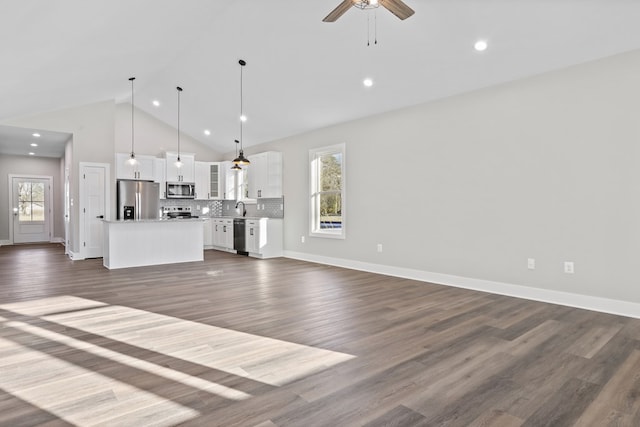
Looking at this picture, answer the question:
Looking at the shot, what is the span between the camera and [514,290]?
14.8ft

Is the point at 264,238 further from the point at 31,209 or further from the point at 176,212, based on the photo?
the point at 31,209

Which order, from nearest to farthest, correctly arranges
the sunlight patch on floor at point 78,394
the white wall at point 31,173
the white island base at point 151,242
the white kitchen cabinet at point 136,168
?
the sunlight patch on floor at point 78,394 < the white island base at point 151,242 < the white kitchen cabinet at point 136,168 < the white wall at point 31,173

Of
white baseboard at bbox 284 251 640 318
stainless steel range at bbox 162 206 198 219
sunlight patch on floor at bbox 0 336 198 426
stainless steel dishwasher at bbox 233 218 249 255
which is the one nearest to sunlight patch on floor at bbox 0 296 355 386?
sunlight patch on floor at bbox 0 336 198 426

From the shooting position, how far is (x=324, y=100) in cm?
620

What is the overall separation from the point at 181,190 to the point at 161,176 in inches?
22.8

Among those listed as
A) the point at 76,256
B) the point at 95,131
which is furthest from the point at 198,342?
the point at 95,131

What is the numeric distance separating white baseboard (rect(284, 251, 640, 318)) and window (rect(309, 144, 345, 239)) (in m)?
0.81

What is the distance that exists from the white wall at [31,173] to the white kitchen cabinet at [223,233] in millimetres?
5278

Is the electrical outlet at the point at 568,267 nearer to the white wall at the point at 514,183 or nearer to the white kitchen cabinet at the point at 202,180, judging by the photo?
the white wall at the point at 514,183

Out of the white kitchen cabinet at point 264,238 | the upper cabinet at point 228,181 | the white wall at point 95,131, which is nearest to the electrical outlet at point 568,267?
the white kitchen cabinet at point 264,238

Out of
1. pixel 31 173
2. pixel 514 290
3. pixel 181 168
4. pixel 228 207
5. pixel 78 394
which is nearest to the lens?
pixel 78 394

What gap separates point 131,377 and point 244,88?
17.8 ft

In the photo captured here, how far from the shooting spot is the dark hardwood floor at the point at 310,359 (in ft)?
Result: 6.37

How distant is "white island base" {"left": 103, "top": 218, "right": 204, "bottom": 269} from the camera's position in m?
6.52
